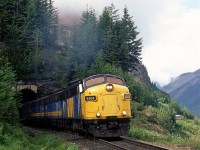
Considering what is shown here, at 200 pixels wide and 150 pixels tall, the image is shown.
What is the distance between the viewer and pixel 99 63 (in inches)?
2319

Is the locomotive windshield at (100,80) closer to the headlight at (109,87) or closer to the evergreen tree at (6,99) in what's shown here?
the headlight at (109,87)

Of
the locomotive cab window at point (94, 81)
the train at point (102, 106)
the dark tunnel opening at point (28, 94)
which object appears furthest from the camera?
the dark tunnel opening at point (28, 94)

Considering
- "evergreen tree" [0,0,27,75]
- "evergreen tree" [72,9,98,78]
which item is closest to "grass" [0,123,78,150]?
"evergreen tree" [72,9,98,78]

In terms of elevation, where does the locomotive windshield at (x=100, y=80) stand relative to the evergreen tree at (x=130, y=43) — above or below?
below

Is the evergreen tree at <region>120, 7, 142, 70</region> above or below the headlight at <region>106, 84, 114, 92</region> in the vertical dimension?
above

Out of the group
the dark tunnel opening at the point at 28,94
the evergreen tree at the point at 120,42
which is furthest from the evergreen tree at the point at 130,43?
the dark tunnel opening at the point at 28,94

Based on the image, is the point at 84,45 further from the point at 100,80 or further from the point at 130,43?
the point at 100,80

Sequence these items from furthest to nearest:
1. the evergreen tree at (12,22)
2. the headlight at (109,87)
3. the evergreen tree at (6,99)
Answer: the evergreen tree at (12,22) < the headlight at (109,87) < the evergreen tree at (6,99)

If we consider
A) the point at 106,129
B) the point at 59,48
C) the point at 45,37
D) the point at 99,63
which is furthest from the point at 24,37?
the point at 106,129

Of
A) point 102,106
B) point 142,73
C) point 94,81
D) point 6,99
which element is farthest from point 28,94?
point 142,73

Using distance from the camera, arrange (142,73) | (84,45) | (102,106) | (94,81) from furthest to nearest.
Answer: (142,73), (84,45), (94,81), (102,106)

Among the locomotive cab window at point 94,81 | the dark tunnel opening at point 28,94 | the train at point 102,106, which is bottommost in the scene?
the train at point 102,106

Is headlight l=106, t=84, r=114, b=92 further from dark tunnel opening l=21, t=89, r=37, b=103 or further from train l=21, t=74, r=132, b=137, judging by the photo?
dark tunnel opening l=21, t=89, r=37, b=103

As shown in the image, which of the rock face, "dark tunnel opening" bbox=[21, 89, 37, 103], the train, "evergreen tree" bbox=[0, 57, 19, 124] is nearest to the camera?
"evergreen tree" bbox=[0, 57, 19, 124]
